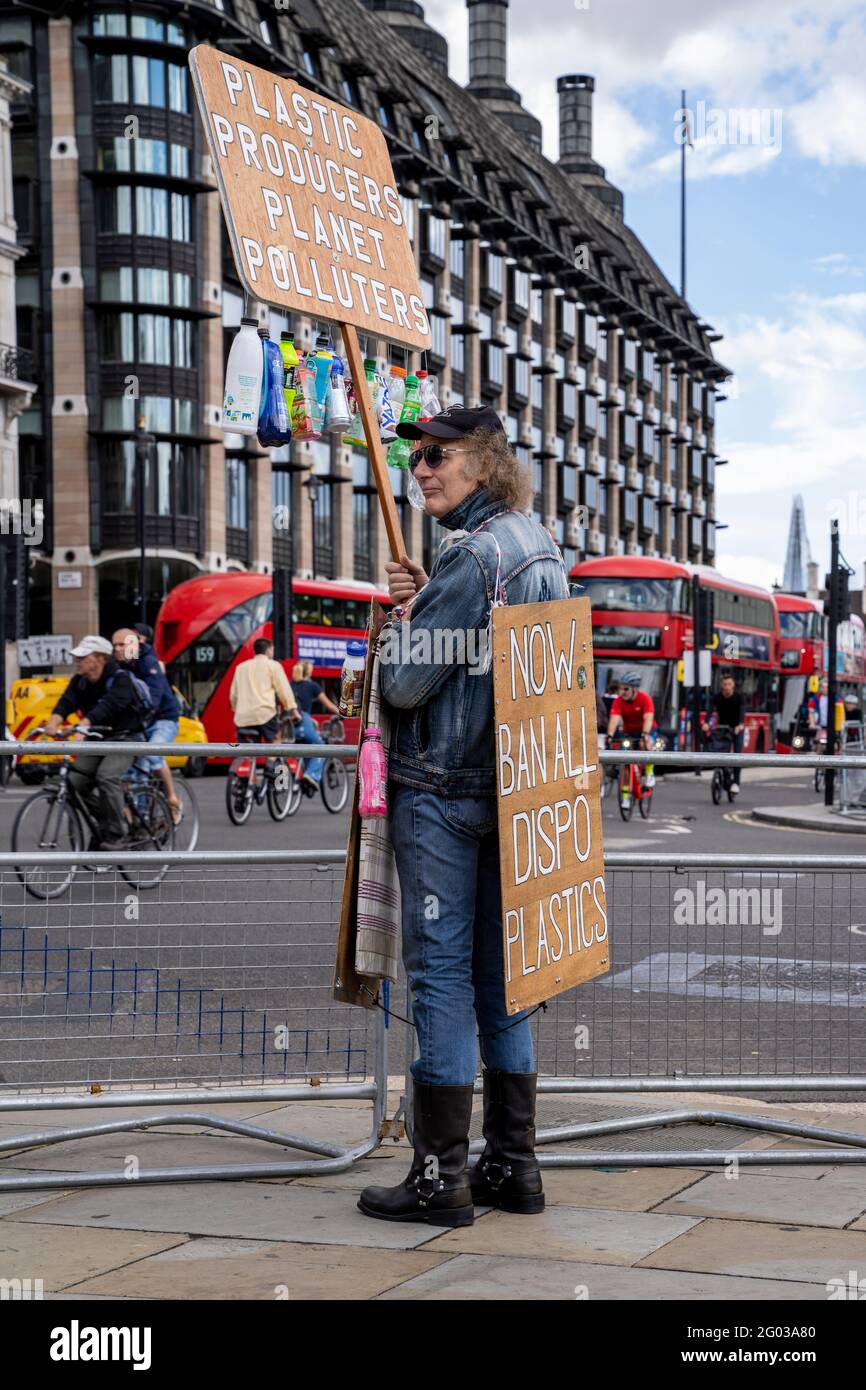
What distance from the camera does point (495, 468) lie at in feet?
14.7

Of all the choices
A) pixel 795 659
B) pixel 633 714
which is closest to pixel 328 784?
pixel 633 714

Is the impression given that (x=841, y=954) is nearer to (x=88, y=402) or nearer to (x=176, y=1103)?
Answer: (x=176, y=1103)

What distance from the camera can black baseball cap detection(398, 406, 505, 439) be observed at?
174 inches

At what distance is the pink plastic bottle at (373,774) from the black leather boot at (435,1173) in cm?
69

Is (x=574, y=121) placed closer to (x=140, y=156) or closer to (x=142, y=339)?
(x=140, y=156)

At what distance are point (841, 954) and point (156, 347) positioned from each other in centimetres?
4490

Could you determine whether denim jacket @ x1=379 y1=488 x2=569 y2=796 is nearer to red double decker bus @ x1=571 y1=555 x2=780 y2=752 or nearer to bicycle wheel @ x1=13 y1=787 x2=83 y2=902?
bicycle wheel @ x1=13 y1=787 x2=83 y2=902

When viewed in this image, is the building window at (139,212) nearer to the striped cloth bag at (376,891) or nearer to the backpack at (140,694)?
the backpack at (140,694)

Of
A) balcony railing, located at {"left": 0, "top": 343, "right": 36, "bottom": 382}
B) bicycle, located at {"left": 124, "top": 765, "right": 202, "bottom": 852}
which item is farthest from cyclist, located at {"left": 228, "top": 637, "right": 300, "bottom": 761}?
balcony railing, located at {"left": 0, "top": 343, "right": 36, "bottom": 382}

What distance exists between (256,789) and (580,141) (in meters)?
84.5

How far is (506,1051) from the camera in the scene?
14.8 feet

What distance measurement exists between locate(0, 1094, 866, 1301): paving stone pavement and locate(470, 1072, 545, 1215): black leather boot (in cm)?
6

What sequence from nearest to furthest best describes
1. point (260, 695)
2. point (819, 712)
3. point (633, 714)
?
point (260, 695)
point (633, 714)
point (819, 712)

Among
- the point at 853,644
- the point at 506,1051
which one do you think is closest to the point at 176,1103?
the point at 506,1051
